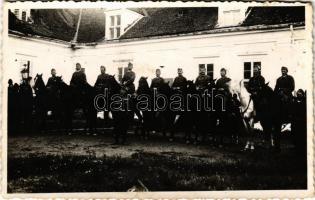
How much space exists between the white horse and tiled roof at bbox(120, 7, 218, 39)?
96cm

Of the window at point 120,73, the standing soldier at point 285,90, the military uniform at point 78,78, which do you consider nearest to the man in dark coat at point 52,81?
the military uniform at point 78,78

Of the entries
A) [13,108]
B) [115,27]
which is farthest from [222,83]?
[13,108]

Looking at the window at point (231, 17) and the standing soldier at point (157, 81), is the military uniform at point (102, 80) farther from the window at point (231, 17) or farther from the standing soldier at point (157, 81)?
the window at point (231, 17)

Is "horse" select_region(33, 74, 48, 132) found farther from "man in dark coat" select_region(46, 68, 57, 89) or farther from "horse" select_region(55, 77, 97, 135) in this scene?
"horse" select_region(55, 77, 97, 135)

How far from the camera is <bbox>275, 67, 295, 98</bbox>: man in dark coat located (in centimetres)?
579

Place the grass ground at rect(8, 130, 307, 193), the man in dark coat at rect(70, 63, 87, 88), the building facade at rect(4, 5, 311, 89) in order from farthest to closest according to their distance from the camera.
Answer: the man in dark coat at rect(70, 63, 87, 88) → the building facade at rect(4, 5, 311, 89) → the grass ground at rect(8, 130, 307, 193)

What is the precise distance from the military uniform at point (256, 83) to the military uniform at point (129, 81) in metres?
1.70

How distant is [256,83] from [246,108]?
39 cm

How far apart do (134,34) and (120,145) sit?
5.45 feet

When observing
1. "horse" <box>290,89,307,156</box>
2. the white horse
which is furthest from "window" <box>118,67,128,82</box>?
"horse" <box>290,89,307,156</box>

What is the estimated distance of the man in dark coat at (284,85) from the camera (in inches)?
228

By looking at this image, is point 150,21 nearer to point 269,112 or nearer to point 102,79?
point 102,79

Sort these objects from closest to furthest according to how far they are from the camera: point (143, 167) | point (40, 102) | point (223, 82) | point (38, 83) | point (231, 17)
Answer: point (143, 167)
point (231, 17)
point (223, 82)
point (38, 83)
point (40, 102)

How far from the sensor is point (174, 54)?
5.98 m
